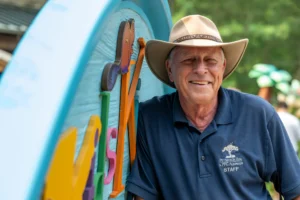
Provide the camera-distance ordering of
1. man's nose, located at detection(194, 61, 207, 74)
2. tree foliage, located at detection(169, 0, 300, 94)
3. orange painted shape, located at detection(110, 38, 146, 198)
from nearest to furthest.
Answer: orange painted shape, located at detection(110, 38, 146, 198)
man's nose, located at detection(194, 61, 207, 74)
tree foliage, located at detection(169, 0, 300, 94)

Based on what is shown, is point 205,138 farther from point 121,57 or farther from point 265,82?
point 265,82

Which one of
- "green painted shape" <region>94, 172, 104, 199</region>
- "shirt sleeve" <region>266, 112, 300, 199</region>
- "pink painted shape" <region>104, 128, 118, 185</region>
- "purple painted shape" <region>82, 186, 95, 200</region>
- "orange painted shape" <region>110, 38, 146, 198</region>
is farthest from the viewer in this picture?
"shirt sleeve" <region>266, 112, 300, 199</region>

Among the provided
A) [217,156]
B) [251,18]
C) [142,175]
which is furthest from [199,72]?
[251,18]

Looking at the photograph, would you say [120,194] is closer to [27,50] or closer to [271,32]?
[27,50]

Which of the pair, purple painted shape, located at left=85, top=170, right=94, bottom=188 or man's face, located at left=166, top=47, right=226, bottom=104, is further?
man's face, located at left=166, top=47, right=226, bottom=104

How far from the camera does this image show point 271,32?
14.2 m

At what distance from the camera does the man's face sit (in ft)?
8.00

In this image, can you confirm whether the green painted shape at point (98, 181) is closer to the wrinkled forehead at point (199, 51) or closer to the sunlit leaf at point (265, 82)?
the wrinkled forehead at point (199, 51)

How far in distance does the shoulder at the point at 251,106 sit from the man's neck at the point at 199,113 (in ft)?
0.34

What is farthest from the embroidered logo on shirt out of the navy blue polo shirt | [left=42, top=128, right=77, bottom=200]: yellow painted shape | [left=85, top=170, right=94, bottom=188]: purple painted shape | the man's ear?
[left=42, top=128, right=77, bottom=200]: yellow painted shape

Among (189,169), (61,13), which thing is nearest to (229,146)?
(189,169)

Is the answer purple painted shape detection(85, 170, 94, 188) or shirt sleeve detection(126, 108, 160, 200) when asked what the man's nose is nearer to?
shirt sleeve detection(126, 108, 160, 200)

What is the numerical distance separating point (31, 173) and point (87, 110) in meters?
0.60

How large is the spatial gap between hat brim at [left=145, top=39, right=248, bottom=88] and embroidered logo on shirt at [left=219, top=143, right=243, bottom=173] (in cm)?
43
